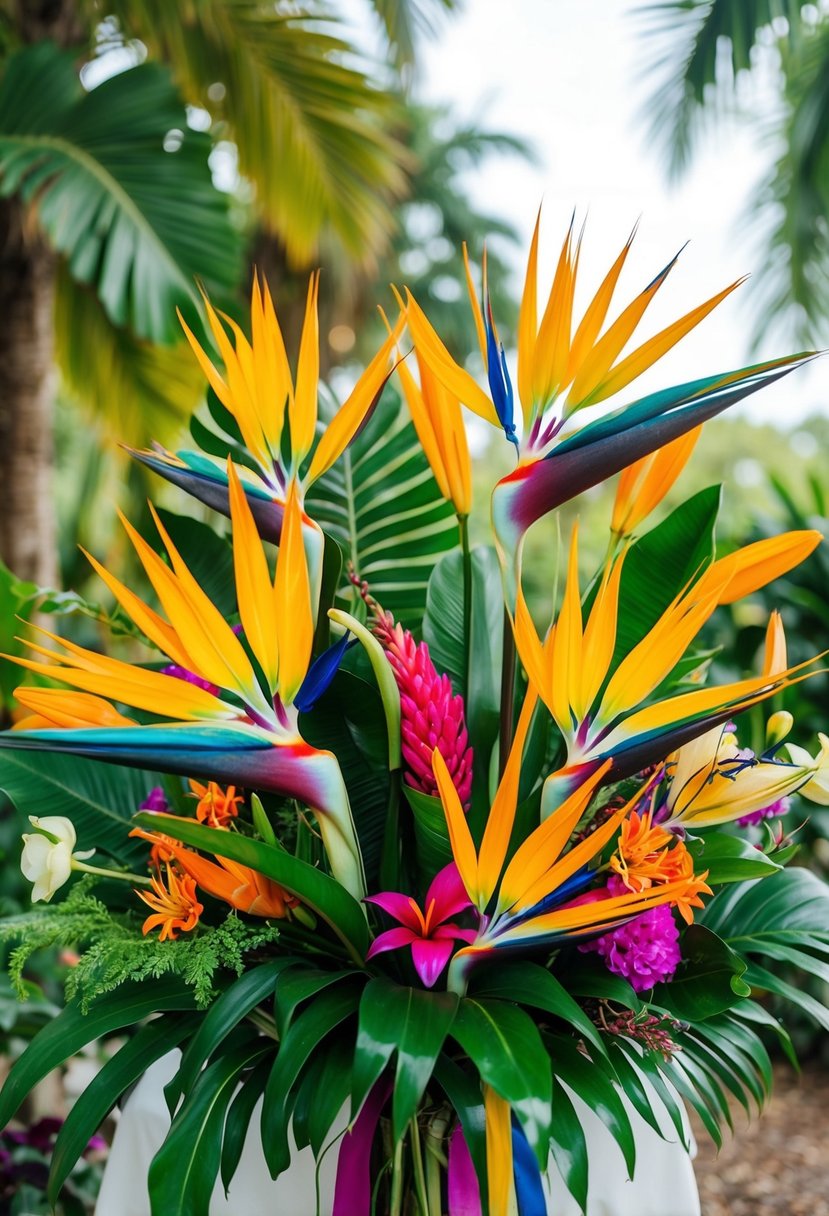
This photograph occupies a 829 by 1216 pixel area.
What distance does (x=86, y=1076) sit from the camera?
1.86m

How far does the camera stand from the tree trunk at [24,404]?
2469mm

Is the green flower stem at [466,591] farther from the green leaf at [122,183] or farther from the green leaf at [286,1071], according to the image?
the green leaf at [122,183]

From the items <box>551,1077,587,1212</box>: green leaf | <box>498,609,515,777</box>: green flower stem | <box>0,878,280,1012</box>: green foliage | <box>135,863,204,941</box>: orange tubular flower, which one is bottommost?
<box>551,1077,587,1212</box>: green leaf

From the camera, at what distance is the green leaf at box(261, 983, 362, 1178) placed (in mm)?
599

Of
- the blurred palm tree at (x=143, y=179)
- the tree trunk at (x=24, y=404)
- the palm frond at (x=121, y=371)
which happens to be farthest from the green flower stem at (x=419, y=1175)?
the palm frond at (x=121, y=371)

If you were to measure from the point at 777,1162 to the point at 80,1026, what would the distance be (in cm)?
157

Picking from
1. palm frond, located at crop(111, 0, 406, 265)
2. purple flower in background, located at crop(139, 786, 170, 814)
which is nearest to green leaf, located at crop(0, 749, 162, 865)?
purple flower in background, located at crop(139, 786, 170, 814)

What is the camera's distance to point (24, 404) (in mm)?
2510

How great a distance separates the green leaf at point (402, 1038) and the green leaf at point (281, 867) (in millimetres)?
57

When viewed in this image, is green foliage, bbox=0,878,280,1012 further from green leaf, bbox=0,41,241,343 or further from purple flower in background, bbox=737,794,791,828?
green leaf, bbox=0,41,241,343

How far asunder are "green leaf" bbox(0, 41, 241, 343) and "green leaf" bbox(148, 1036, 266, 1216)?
1746mm

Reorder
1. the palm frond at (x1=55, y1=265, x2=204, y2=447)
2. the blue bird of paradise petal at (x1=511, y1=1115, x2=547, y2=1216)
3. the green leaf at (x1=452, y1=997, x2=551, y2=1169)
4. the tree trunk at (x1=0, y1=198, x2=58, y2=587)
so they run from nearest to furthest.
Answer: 1. the green leaf at (x1=452, y1=997, x2=551, y2=1169)
2. the blue bird of paradise petal at (x1=511, y1=1115, x2=547, y2=1216)
3. the tree trunk at (x1=0, y1=198, x2=58, y2=587)
4. the palm frond at (x1=55, y1=265, x2=204, y2=447)

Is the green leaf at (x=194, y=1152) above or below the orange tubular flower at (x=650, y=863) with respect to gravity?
below

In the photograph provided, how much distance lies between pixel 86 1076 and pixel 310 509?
1.40m
